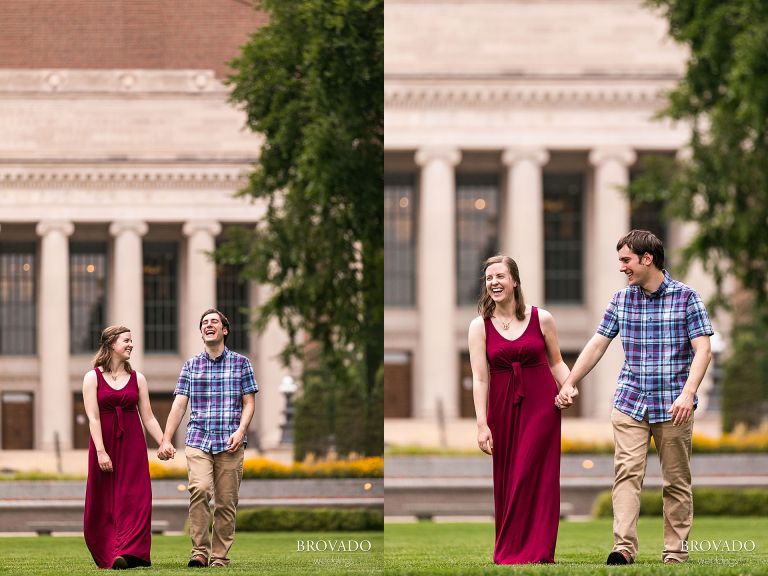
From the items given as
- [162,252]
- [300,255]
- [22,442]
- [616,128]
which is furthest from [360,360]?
[616,128]

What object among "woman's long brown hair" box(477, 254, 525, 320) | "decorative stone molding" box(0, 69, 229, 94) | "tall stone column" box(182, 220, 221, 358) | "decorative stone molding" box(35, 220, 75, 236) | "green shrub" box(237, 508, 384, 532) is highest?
"decorative stone molding" box(0, 69, 229, 94)

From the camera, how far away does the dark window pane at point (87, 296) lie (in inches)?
561

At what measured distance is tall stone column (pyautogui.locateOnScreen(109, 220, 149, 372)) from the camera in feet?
46.3

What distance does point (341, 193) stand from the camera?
16.1 meters

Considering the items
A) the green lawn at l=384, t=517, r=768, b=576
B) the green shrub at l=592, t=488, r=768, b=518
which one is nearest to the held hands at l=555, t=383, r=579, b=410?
the green lawn at l=384, t=517, r=768, b=576

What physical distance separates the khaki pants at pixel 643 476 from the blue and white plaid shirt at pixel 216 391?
2.86 meters

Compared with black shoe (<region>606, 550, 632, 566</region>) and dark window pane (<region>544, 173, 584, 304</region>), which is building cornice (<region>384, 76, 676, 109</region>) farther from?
black shoe (<region>606, 550, 632, 566</region>)

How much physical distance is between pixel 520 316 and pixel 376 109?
22.3 ft

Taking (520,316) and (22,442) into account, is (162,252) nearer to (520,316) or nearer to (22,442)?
(22,442)

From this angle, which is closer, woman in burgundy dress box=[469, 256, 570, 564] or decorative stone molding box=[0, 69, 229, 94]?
woman in burgundy dress box=[469, 256, 570, 564]

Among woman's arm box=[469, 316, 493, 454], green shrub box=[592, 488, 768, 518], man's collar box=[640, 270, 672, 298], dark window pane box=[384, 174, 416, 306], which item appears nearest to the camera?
woman's arm box=[469, 316, 493, 454]

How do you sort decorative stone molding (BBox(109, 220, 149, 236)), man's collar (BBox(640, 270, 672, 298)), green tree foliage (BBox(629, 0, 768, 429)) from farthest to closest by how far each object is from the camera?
green tree foliage (BBox(629, 0, 768, 429))
decorative stone molding (BBox(109, 220, 149, 236))
man's collar (BBox(640, 270, 672, 298))

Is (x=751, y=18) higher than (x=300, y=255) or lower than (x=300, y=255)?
higher

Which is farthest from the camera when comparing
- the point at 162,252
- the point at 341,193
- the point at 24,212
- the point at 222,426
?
the point at 341,193
